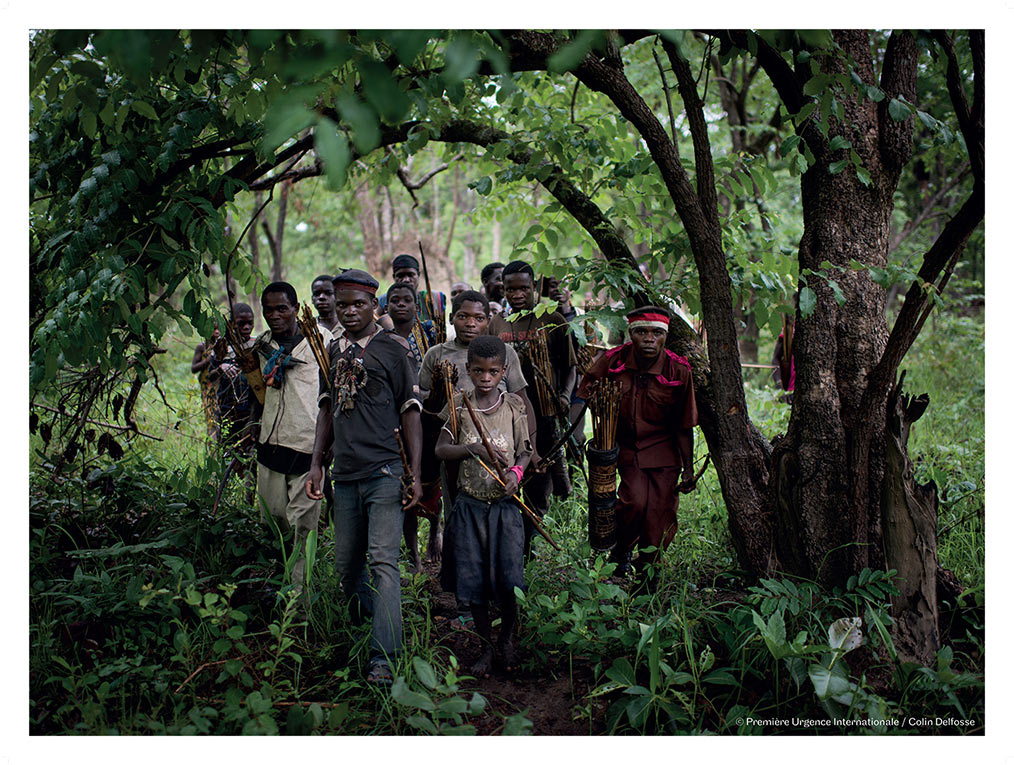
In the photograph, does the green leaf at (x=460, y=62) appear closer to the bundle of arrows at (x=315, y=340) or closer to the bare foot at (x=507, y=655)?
the bundle of arrows at (x=315, y=340)

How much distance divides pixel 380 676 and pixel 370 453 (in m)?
0.93

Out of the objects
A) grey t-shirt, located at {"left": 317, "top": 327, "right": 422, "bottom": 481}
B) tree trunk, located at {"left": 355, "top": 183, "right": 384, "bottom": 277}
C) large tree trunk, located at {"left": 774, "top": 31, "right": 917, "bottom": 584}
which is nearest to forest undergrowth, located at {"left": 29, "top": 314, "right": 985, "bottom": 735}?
large tree trunk, located at {"left": 774, "top": 31, "right": 917, "bottom": 584}

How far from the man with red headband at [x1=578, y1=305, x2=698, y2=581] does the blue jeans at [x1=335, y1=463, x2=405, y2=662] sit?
48.3 inches

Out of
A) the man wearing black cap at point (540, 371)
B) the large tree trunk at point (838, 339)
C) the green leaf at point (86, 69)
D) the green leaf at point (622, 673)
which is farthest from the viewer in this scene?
the man wearing black cap at point (540, 371)

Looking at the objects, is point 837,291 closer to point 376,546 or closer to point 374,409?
point 374,409

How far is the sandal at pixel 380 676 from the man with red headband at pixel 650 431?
1474mm

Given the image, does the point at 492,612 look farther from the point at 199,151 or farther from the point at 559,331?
the point at 199,151

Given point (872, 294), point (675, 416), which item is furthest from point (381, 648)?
point (872, 294)

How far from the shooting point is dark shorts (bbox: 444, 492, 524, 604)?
128 inches

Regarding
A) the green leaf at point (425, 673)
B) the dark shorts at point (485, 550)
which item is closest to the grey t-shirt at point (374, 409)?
the dark shorts at point (485, 550)

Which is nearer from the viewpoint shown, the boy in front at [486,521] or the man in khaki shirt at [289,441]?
the boy in front at [486,521]

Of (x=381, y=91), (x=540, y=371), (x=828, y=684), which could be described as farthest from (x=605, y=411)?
(x=381, y=91)

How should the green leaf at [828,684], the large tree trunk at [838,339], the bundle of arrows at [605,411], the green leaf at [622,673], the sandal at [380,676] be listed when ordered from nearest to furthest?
the green leaf at [828,684] < the green leaf at [622,673] < the sandal at [380,676] < the large tree trunk at [838,339] < the bundle of arrows at [605,411]

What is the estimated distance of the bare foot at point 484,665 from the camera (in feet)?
10.5
